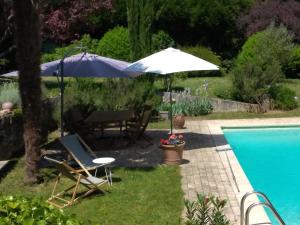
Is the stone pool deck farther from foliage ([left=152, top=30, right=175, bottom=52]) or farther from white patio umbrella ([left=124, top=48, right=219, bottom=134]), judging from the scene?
foliage ([left=152, top=30, right=175, bottom=52])

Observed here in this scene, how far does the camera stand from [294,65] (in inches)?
973

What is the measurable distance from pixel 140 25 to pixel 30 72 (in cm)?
977

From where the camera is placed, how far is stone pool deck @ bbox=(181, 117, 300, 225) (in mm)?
8172

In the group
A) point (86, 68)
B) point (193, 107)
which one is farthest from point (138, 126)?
point (193, 107)

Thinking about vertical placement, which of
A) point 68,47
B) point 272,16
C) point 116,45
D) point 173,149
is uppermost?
point 272,16

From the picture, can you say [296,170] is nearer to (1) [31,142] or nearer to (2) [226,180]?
(2) [226,180]

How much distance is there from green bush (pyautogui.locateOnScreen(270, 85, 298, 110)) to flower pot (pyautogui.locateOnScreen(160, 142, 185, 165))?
323 inches

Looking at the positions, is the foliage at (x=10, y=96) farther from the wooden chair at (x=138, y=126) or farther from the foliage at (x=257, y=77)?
the foliage at (x=257, y=77)

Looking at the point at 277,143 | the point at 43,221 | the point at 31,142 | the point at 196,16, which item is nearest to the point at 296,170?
the point at 277,143

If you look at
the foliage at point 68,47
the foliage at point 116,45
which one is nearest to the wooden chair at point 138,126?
the foliage at point 116,45

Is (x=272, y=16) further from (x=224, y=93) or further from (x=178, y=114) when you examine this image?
(x=178, y=114)

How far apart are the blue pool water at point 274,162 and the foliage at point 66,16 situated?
12.1 meters

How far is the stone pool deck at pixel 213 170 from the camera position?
8172 millimetres

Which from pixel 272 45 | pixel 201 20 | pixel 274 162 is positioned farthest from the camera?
pixel 201 20
